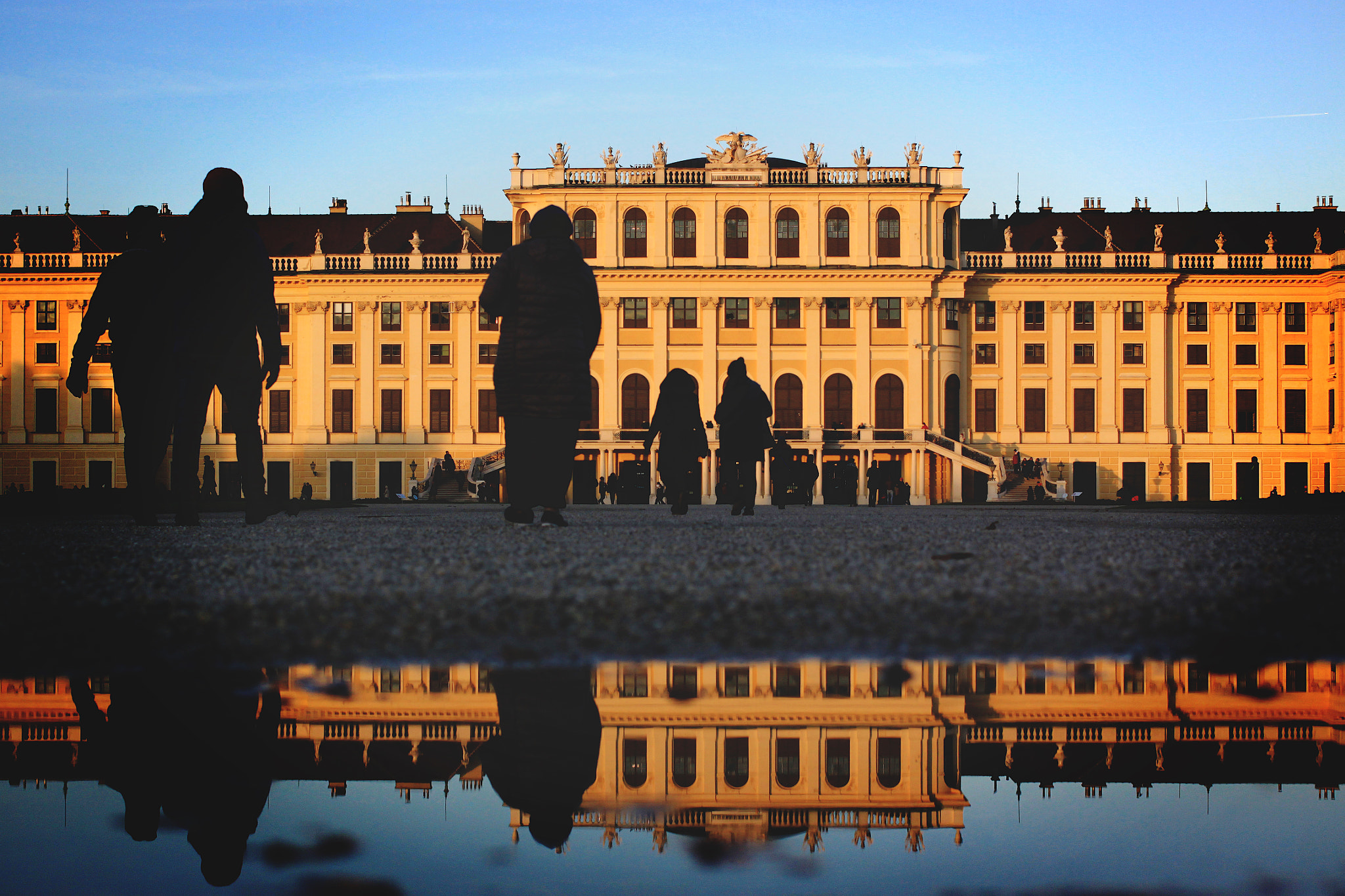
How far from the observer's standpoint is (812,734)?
2.75m

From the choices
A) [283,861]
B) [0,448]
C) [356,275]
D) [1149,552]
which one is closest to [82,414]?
[0,448]

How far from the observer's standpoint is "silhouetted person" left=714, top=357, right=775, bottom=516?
1812 centimetres

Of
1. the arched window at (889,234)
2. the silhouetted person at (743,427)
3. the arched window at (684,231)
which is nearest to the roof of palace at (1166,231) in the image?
the arched window at (889,234)

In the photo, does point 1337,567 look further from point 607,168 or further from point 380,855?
point 607,168

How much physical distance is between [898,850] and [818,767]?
1.43 ft

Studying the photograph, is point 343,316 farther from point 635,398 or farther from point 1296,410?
point 1296,410

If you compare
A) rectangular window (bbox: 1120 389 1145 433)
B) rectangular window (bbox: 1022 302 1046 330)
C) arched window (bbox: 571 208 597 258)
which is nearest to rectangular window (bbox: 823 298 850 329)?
rectangular window (bbox: 1022 302 1046 330)

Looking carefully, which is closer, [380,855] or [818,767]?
[380,855]

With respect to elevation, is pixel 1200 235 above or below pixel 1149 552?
above

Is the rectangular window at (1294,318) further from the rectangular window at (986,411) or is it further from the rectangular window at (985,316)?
the rectangular window at (986,411)

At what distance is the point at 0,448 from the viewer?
5894 cm

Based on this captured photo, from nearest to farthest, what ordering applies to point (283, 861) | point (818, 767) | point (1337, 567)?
point (283, 861) → point (818, 767) → point (1337, 567)

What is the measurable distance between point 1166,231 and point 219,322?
5900 cm

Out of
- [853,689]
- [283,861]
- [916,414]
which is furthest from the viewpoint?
[916,414]
